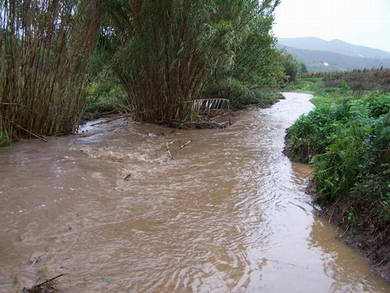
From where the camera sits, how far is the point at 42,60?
6965 millimetres

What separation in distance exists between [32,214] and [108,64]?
526cm

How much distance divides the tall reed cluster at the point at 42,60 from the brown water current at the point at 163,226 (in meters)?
0.56

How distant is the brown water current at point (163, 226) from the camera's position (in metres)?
3.14

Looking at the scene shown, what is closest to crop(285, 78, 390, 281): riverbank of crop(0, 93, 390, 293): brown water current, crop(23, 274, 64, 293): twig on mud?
crop(0, 93, 390, 293): brown water current

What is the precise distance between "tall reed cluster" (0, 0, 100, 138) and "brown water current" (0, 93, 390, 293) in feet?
1.85

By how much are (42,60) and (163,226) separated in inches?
161

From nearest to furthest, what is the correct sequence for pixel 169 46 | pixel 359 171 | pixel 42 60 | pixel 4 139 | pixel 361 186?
1. pixel 361 186
2. pixel 359 171
3. pixel 4 139
4. pixel 42 60
5. pixel 169 46

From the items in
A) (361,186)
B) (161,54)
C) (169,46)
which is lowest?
(361,186)

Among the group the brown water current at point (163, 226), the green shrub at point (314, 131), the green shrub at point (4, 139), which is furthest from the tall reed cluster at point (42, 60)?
the green shrub at point (314, 131)

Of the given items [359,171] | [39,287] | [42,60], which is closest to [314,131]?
[359,171]

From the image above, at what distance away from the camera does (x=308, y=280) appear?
10.5 feet

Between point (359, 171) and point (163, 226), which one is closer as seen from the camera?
point (163, 226)

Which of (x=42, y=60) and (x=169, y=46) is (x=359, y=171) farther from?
(x=169, y=46)

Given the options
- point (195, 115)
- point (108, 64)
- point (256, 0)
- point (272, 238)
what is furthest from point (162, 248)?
point (256, 0)
